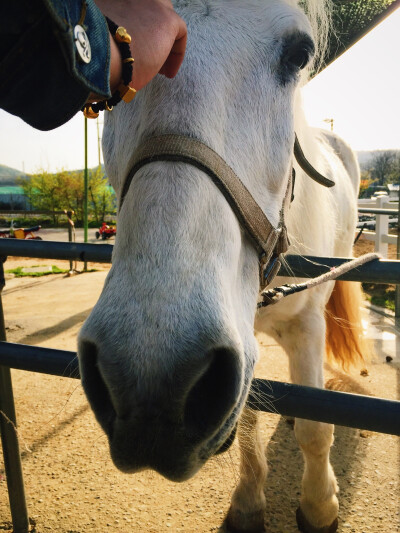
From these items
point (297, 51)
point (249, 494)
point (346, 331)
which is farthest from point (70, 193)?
point (297, 51)

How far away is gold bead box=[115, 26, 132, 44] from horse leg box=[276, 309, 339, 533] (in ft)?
5.85

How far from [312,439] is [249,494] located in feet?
1.38

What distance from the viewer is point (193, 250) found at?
34.0 inches

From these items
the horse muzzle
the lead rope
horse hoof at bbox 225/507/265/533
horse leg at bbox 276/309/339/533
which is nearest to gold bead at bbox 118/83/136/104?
the horse muzzle

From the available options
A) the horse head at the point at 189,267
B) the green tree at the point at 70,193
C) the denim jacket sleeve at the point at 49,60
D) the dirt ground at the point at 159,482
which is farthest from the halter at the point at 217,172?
the green tree at the point at 70,193

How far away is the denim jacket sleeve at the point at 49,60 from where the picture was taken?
0.68 m

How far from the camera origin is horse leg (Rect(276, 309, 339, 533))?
2.00 meters

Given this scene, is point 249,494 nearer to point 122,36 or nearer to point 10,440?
point 10,440

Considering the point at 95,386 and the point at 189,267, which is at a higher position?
the point at 189,267

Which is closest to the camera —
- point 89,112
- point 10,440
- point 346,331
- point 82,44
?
point 82,44

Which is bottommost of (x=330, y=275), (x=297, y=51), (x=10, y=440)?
(x=10, y=440)

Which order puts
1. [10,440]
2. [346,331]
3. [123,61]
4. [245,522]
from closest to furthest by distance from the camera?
[123,61] → [10,440] → [245,522] → [346,331]

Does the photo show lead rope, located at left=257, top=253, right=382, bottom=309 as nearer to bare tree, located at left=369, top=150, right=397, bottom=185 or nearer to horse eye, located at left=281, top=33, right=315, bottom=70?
horse eye, located at left=281, top=33, right=315, bottom=70

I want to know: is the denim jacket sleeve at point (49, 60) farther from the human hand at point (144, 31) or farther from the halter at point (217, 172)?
the halter at point (217, 172)
